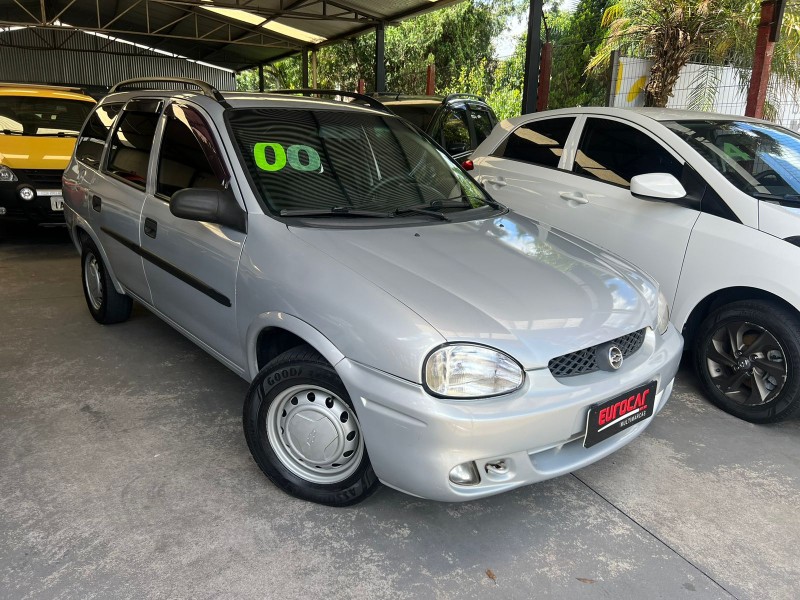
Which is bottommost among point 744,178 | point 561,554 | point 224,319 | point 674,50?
point 561,554

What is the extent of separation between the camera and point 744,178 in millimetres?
3572

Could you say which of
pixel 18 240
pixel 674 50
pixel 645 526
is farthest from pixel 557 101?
pixel 645 526

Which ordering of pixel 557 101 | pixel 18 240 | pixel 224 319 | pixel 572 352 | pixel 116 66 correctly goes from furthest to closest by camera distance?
pixel 116 66 → pixel 557 101 → pixel 18 240 → pixel 224 319 → pixel 572 352

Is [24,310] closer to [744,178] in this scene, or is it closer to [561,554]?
[561,554]

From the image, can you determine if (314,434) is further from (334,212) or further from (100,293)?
(100,293)

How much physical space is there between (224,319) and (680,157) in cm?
274

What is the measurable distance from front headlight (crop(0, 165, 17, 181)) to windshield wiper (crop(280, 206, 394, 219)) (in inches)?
205

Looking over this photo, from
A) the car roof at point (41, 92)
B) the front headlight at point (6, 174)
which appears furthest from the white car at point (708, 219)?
the car roof at point (41, 92)

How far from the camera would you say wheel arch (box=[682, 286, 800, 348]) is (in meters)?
3.30

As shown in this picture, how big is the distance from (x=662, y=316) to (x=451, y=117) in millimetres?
5278

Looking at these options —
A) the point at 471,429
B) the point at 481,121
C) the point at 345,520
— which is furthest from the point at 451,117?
the point at 471,429

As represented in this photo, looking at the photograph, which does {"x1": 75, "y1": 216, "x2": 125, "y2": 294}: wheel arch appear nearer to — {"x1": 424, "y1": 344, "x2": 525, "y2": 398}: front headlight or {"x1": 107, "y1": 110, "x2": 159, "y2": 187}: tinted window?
{"x1": 107, "y1": 110, "x2": 159, "y2": 187}: tinted window

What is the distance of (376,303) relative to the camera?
2236 millimetres

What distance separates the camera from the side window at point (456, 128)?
7496 mm
